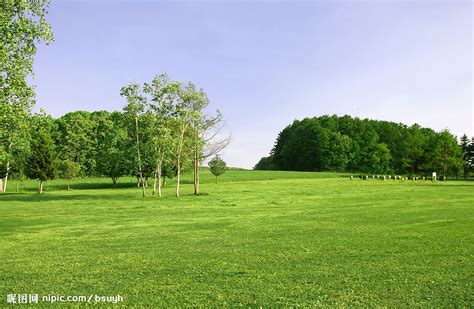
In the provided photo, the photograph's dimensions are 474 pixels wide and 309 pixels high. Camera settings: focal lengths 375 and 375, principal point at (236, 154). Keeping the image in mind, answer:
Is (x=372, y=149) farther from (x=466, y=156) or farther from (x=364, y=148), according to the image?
(x=466, y=156)

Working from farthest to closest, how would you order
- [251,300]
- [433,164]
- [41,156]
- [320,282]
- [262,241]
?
[433,164] → [41,156] → [262,241] → [320,282] → [251,300]

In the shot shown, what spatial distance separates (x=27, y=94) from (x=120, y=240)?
650 inches

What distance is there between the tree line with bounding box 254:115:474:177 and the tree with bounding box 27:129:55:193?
277 ft

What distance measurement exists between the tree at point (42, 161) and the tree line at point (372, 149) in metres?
84.4

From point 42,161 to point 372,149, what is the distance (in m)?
97.8

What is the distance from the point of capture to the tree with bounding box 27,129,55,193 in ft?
168

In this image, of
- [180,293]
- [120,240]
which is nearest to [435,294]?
[180,293]

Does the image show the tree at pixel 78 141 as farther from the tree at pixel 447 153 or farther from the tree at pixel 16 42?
the tree at pixel 447 153

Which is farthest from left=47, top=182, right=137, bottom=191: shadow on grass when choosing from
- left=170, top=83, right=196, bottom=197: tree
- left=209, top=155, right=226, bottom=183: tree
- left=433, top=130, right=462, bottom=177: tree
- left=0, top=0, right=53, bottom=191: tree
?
left=433, top=130, right=462, bottom=177: tree

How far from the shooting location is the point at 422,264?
9266mm

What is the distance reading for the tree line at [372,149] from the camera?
105 metres

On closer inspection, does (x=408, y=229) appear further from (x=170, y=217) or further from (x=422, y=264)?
(x=170, y=217)

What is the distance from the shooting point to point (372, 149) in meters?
120

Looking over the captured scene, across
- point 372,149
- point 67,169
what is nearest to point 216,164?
point 67,169
